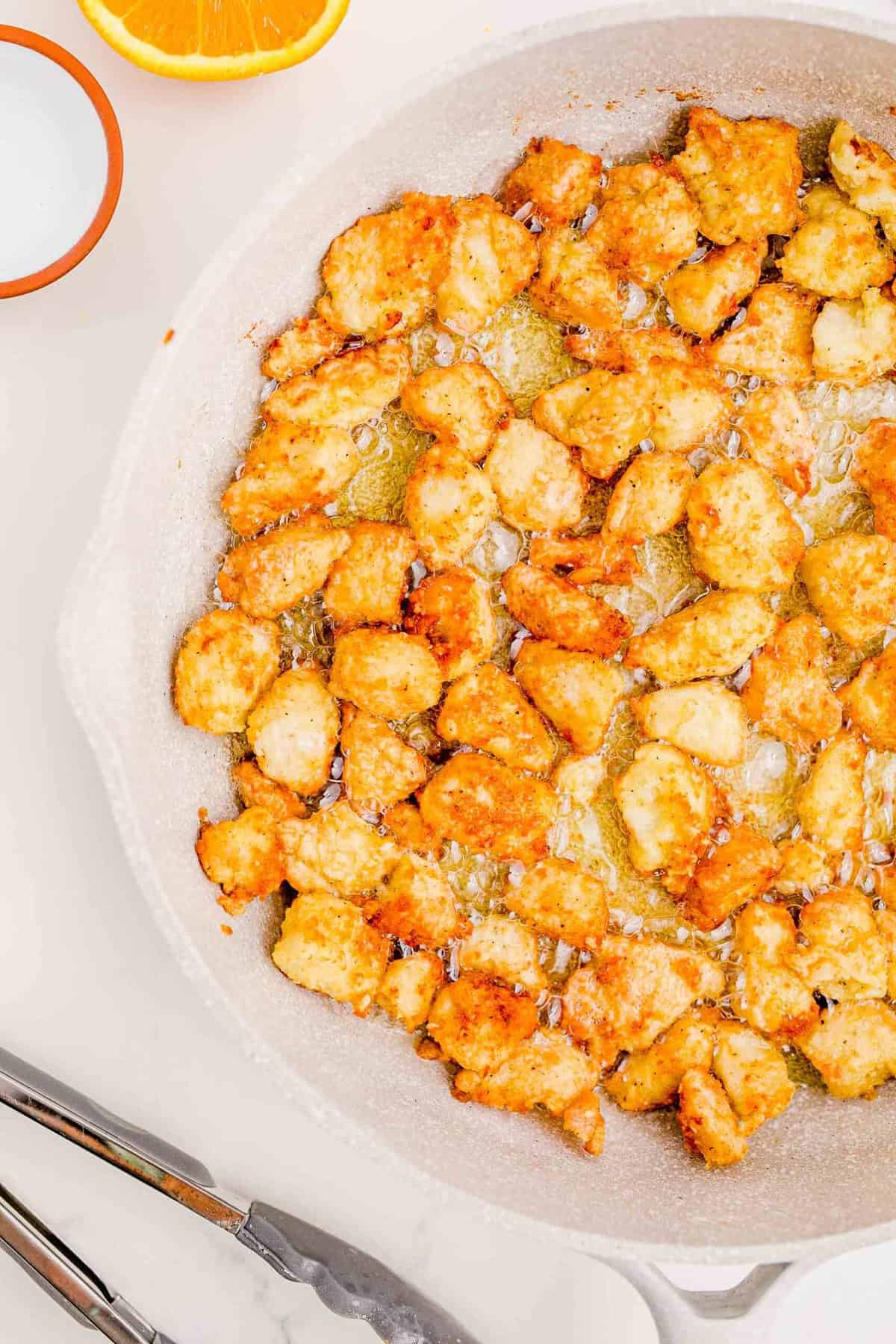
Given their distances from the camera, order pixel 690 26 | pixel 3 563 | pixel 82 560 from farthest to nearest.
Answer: pixel 3 563 < pixel 690 26 < pixel 82 560

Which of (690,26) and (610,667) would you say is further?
(610,667)

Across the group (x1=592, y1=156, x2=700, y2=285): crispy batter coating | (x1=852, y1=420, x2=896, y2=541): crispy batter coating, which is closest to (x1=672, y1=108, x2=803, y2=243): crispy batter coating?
(x1=592, y1=156, x2=700, y2=285): crispy batter coating

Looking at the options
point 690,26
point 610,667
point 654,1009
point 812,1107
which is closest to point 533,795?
point 610,667

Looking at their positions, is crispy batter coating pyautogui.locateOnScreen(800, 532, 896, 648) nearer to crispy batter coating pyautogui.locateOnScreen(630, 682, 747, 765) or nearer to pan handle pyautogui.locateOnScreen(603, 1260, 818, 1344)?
crispy batter coating pyautogui.locateOnScreen(630, 682, 747, 765)

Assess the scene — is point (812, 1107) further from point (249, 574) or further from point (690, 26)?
point (690, 26)

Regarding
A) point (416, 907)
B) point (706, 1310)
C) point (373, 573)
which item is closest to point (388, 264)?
point (373, 573)

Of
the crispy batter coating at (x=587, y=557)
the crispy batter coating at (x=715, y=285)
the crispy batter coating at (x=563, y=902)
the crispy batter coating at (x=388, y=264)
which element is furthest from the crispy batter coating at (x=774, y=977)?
the crispy batter coating at (x=388, y=264)
